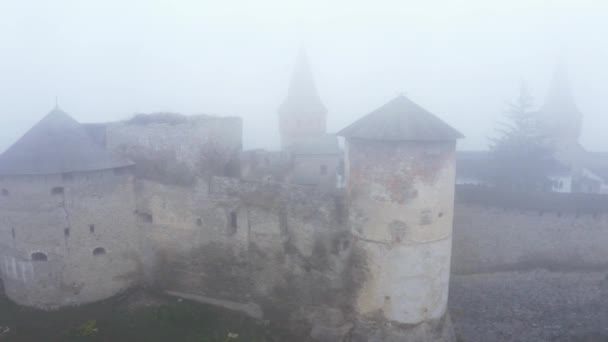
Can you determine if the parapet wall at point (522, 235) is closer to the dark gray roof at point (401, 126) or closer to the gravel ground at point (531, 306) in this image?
the gravel ground at point (531, 306)

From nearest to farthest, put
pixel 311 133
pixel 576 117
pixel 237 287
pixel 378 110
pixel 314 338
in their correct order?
pixel 378 110, pixel 314 338, pixel 237 287, pixel 311 133, pixel 576 117

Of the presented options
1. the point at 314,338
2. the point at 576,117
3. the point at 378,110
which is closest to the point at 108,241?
the point at 314,338

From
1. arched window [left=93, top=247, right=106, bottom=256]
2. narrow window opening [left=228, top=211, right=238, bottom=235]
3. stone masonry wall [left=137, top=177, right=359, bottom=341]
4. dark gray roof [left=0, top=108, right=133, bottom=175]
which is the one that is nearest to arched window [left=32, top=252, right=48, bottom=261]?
arched window [left=93, top=247, right=106, bottom=256]

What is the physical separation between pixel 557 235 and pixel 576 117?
984 inches

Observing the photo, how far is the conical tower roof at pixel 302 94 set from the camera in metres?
33.3

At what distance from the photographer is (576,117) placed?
127ft

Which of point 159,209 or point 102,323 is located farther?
point 159,209

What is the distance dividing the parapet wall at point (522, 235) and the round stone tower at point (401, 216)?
11.2ft

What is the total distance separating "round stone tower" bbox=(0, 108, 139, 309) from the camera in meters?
17.0

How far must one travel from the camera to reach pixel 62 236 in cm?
1728

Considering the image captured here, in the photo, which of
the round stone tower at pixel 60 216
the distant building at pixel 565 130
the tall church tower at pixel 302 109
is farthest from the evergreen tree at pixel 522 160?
the round stone tower at pixel 60 216

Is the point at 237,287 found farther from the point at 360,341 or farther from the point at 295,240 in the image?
the point at 360,341

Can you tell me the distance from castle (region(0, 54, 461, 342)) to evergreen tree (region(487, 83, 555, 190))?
48.2 ft

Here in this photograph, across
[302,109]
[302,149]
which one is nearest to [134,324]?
[302,149]
